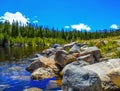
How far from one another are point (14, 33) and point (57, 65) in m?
141

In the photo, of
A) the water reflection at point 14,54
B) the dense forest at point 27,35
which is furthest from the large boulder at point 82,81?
the dense forest at point 27,35

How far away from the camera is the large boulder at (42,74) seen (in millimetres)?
27164

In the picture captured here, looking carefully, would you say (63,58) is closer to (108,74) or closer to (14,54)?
(108,74)

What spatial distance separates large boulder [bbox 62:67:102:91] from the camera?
15906 mm

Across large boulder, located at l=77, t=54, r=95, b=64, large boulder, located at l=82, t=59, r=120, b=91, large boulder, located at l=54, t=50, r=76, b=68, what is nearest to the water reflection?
large boulder, located at l=54, t=50, r=76, b=68

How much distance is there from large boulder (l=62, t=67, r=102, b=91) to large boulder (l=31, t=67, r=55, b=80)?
10706 mm

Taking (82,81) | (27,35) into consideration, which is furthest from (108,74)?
(27,35)

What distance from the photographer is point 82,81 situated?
1605cm

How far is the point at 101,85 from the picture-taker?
17141 millimetres

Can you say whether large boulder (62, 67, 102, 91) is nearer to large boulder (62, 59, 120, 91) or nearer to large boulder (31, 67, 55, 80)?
large boulder (62, 59, 120, 91)

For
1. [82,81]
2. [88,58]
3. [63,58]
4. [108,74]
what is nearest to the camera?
[82,81]

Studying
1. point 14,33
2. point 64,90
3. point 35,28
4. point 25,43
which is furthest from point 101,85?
point 35,28

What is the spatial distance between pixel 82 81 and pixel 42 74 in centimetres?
1189

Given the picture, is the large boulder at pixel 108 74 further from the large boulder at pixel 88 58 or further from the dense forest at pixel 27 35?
the dense forest at pixel 27 35
